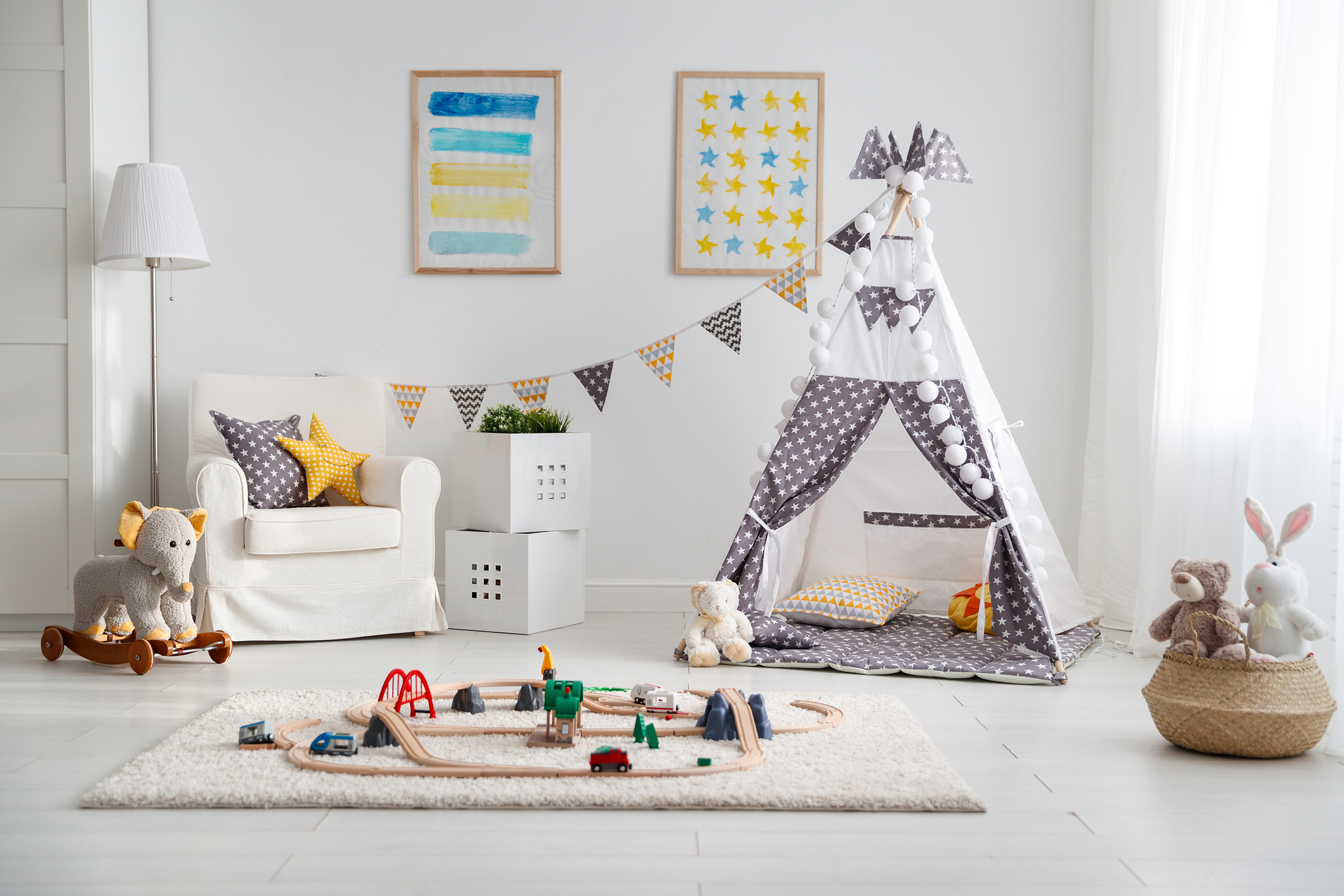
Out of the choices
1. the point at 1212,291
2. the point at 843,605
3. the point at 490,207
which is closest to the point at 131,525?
the point at 490,207

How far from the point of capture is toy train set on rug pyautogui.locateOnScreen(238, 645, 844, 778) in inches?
72.2

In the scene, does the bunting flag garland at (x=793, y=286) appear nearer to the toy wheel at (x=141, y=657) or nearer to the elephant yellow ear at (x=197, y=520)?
the elephant yellow ear at (x=197, y=520)

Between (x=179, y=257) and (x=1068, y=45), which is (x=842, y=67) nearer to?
(x=1068, y=45)

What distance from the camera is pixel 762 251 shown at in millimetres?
3781

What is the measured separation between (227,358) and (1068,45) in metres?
3.38

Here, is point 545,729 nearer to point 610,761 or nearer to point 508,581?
point 610,761

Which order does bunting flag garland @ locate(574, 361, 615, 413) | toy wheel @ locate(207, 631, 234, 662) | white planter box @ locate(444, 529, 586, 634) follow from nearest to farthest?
toy wheel @ locate(207, 631, 234, 662)
white planter box @ locate(444, 529, 586, 634)
bunting flag garland @ locate(574, 361, 615, 413)

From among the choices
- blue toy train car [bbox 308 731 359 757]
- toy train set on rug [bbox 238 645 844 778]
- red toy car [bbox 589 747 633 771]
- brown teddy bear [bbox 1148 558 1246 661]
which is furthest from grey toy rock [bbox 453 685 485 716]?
brown teddy bear [bbox 1148 558 1246 661]

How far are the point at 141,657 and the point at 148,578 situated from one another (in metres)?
0.22

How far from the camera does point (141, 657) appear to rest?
269cm

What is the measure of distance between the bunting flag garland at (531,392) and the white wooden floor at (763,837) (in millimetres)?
1766

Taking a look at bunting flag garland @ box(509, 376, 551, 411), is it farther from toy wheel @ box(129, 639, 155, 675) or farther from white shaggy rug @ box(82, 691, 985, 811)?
white shaggy rug @ box(82, 691, 985, 811)

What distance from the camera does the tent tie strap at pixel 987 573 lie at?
2902 mm

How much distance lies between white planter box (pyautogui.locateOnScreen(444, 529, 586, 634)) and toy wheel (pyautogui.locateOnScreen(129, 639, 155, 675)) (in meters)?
0.97
